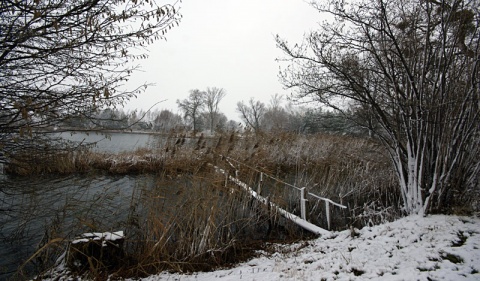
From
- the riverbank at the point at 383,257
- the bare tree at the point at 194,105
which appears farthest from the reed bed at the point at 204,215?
the bare tree at the point at 194,105

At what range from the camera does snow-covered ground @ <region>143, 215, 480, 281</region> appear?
2.42m

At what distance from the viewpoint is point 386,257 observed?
2779 mm

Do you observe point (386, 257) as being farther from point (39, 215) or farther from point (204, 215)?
point (39, 215)

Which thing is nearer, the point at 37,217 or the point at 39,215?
the point at 37,217

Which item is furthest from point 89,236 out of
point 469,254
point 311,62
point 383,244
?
point 311,62

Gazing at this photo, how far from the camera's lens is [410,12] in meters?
4.29

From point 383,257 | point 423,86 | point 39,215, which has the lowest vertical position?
point 39,215

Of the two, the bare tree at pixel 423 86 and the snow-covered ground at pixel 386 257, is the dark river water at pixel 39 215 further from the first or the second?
the bare tree at pixel 423 86

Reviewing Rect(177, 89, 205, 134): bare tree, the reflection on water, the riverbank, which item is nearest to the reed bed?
the reflection on water

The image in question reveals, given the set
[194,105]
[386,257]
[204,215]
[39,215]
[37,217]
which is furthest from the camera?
[194,105]

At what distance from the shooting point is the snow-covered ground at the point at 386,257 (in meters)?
2.42

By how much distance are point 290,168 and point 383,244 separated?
7627mm

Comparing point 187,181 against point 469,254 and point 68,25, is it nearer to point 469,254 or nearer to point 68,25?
point 68,25

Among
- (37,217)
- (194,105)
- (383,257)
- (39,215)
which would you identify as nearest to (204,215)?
(383,257)
